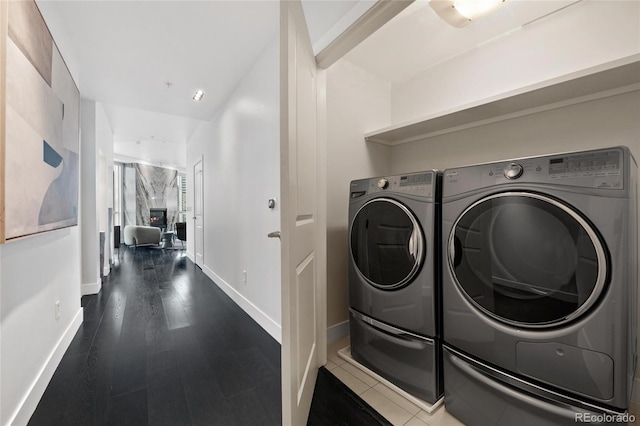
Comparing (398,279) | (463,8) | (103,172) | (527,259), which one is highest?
(463,8)

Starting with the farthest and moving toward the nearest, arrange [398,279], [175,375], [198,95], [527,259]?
[198,95], [175,375], [398,279], [527,259]

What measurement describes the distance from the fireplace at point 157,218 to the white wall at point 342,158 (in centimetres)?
803

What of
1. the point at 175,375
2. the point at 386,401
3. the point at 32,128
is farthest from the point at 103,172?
the point at 386,401

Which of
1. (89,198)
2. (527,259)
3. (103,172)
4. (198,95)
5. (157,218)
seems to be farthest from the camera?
(157,218)

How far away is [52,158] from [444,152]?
2758mm

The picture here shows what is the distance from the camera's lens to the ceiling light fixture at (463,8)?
56.1 inches

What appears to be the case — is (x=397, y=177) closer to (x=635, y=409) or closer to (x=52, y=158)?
(x=635, y=409)

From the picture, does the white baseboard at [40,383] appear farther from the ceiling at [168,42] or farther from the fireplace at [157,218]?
the fireplace at [157,218]

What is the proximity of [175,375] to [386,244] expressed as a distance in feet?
5.14

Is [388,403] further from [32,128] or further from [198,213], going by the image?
[198,213]

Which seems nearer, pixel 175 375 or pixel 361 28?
pixel 361 28

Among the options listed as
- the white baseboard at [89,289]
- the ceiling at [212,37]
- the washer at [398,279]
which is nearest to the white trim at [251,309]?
the washer at [398,279]

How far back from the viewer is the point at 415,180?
4.92 ft

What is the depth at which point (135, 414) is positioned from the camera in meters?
1.34
